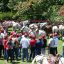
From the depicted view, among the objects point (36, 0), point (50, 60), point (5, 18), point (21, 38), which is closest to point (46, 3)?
point (36, 0)

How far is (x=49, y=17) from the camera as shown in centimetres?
4362

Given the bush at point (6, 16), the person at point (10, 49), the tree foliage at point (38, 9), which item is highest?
the person at point (10, 49)

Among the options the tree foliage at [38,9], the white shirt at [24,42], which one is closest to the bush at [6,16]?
the tree foliage at [38,9]

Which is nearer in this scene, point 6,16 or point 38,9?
point 38,9

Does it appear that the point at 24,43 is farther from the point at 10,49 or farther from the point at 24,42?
the point at 10,49

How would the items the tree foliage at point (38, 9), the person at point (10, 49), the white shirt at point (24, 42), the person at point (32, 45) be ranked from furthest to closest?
1. the tree foliage at point (38, 9)
2. the person at point (32, 45)
3. the white shirt at point (24, 42)
4. the person at point (10, 49)

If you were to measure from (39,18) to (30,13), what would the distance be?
1.14 m

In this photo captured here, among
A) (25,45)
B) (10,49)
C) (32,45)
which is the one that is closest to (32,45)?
(32,45)

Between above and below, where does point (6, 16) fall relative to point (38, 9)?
below

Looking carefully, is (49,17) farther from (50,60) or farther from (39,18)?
(50,60)

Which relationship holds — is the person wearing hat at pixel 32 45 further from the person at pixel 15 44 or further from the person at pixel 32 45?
the person at pixel 15 44

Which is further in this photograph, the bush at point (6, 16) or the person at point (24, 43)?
the bush at point (6, 16)

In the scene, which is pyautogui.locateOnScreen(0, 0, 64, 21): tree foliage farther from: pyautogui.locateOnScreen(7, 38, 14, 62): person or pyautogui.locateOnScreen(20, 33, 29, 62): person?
pyautogui.locateOnScreen(7, 38, 14, 62): person

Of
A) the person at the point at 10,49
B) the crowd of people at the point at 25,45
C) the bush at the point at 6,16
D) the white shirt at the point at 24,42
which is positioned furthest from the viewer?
the bush at the point at 6,16
